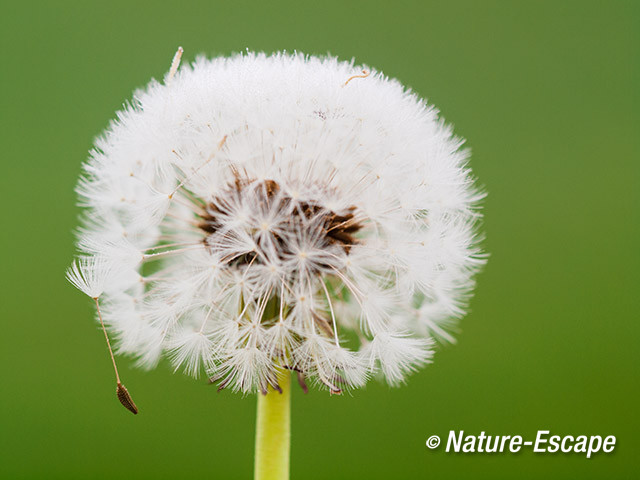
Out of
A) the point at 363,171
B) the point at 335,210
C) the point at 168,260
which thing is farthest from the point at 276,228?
the point at 168,260

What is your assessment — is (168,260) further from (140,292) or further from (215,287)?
(215,287)

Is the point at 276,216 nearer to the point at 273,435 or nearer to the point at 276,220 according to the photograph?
the point at 276,220

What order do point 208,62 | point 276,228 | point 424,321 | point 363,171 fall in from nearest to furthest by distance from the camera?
1. point 276,228
2. point 363,171
3. point 208,62
4. point 424,321

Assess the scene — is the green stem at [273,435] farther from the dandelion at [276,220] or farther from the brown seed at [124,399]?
the brown seed at [124,399]

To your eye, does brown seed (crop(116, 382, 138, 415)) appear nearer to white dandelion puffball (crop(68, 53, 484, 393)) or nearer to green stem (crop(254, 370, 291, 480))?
white dandelion puffball (crop(68, 53, 484, 393))

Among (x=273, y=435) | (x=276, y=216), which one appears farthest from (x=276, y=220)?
(x=273, y=435)

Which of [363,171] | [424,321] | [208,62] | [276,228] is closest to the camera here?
[276,228]

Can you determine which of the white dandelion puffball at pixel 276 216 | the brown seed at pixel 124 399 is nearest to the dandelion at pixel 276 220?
the white dandelion puffball at pixel 276 216

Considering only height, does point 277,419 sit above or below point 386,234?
below
